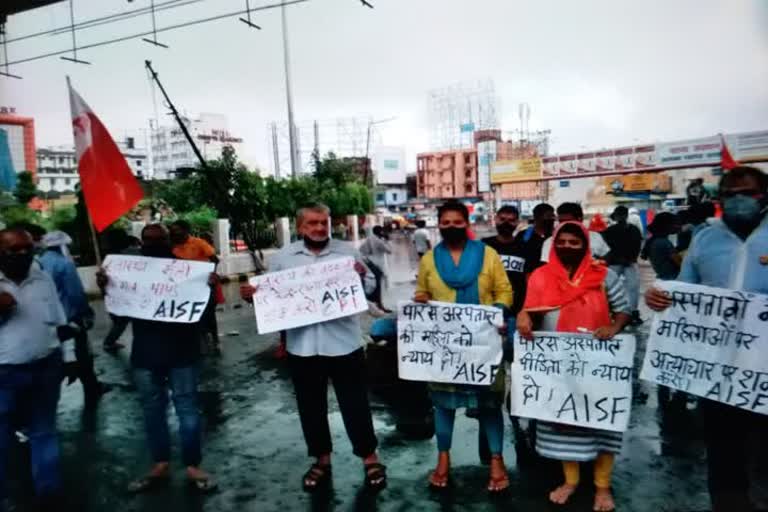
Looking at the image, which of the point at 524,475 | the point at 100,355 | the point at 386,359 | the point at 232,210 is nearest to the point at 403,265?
the point at 232,210

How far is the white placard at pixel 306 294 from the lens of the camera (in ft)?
12.8

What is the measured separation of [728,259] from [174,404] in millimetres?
3299

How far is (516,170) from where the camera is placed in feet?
123

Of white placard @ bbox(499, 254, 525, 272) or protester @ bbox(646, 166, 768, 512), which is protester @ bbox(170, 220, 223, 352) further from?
protester @ bbox(646, 166, 768, 512)

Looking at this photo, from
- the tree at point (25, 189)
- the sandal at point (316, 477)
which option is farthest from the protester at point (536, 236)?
the tree at point (25, 189)

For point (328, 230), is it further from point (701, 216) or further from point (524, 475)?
point (701, 216)

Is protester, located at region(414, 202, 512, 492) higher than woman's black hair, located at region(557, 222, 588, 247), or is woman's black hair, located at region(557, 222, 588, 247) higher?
woman's black hair, located at region(557, 222, 588, 247)

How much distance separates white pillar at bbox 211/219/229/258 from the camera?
18125 millimetres

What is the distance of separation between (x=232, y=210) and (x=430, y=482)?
680 inches

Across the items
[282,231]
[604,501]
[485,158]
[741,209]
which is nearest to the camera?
[741,209]

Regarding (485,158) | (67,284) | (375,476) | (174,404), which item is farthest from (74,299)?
(485,158)

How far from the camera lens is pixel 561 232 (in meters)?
3.51

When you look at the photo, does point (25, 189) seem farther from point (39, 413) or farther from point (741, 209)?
point (741, 209)

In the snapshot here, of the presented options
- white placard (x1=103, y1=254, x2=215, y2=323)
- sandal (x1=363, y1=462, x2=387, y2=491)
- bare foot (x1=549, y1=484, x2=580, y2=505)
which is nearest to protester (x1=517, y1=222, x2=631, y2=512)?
bare foot (x1=549, y1=484, x2=580, y2=505)
